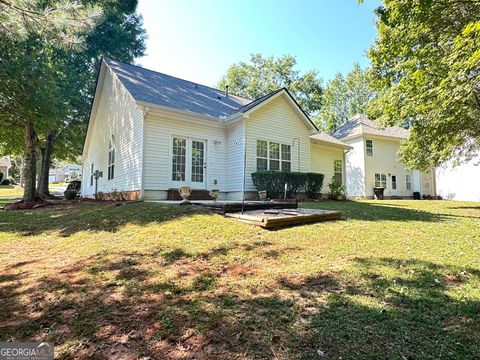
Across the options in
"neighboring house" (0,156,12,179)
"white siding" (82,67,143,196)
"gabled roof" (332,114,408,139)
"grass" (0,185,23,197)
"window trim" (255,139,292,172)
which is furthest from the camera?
"neighboring house" (0,156,12,179)

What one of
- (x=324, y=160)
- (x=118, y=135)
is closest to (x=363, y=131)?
(x=324, y=160)

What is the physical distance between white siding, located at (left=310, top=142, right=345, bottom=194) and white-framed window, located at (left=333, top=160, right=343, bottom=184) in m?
0.20

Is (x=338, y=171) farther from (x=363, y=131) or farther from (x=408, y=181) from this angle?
(x=408, y=181)

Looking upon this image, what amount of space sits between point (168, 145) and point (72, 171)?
239 feet

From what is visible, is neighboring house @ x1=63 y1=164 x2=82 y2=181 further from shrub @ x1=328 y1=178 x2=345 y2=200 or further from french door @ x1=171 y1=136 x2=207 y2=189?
shrub @ x1=328 y1=178 x2=345 y2=200

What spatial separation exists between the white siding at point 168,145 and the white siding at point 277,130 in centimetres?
140

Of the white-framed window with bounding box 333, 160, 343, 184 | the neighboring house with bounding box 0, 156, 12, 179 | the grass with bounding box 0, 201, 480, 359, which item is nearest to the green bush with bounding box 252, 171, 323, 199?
the white-framed window with bounding box 333, 160, 343, 184

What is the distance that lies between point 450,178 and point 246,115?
1899 cm

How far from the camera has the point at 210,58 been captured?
21.1 m

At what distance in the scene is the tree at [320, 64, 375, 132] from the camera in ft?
113

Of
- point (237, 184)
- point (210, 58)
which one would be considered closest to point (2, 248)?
point (237, 184)

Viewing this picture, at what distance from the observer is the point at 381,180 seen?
22312 mm

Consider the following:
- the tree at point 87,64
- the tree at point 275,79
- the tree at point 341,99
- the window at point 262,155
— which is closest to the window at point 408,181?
the tree at point 341,99

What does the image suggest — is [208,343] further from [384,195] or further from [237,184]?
[384,195]
